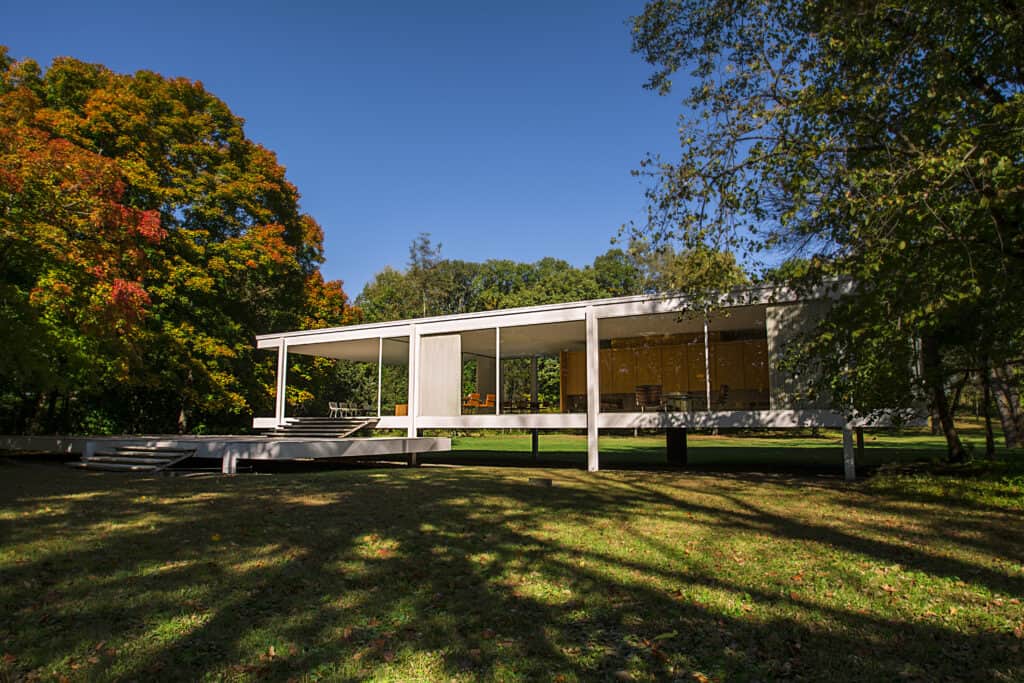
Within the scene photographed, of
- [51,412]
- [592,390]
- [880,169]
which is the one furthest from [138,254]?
[880,169]

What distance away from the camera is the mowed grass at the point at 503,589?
10.0ft

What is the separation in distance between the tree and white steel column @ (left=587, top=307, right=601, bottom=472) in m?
4.22

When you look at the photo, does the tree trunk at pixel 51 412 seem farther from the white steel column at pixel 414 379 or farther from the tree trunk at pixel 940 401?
the tree trunk at pixel 940 401

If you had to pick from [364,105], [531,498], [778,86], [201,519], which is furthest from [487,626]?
[364,105]

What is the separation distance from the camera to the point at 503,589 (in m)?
4.21

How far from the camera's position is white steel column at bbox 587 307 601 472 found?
42.5 feet

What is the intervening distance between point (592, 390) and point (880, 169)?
7222mm

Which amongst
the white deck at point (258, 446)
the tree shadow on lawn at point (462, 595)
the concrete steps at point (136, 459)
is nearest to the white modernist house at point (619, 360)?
the white deck at point (258, 446)

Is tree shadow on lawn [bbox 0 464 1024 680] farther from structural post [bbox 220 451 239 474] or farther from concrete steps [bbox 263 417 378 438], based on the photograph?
concrete steps [bbox 263 417 378 438]

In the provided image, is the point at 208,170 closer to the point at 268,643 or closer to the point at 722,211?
the point at 722,211

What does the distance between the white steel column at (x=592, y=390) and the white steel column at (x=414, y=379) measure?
4.43 metres

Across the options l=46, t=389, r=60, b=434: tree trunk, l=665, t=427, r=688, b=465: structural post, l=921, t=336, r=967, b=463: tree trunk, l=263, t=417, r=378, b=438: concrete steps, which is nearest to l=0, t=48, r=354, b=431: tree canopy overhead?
l=46, t=389, r=60, b=434: tree trunk

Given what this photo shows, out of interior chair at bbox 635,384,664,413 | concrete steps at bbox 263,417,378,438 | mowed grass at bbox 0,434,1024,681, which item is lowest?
mowed grass at bbox 0,434,1024,681

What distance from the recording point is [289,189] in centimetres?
2395
